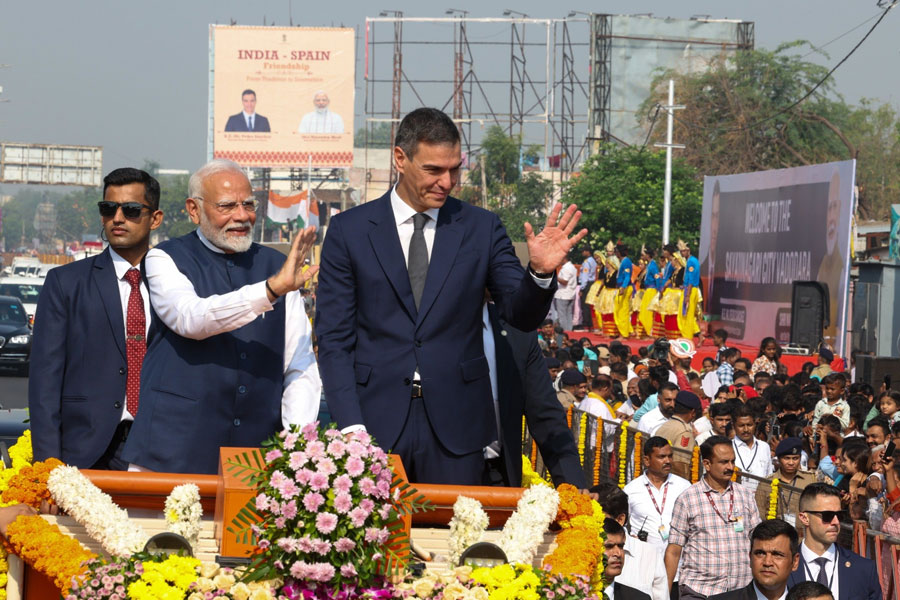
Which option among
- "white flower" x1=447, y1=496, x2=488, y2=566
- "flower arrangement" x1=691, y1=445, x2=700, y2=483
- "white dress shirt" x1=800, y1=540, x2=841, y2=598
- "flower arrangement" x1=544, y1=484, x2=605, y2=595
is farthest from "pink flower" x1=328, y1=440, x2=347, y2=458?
"flower arrangement" x1=691, y1=445, x2=700, y2=483

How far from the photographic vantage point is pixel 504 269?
4629 millimetres

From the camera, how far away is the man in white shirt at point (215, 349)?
473cm

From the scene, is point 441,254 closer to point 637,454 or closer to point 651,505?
point 651,505

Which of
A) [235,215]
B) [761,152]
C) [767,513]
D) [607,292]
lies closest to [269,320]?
[235,215]

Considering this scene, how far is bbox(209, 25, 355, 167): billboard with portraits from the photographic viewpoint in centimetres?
6231

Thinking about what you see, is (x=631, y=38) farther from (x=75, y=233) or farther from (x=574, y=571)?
(x=75, y=233)

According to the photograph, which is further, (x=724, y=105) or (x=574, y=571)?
(x=724, y=105)

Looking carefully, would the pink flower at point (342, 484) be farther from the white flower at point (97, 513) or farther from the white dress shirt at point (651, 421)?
the white dress shirt at point (651, 421)

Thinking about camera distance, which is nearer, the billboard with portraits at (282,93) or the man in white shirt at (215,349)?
the man in white shirt at (215,349)

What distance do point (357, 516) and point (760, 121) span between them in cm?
4247

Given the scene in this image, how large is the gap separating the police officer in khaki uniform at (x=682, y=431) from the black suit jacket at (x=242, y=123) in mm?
53472

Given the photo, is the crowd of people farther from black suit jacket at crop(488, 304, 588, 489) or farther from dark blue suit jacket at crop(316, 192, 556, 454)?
dark blue suit jacket at crop(316, 192, 556, 454)

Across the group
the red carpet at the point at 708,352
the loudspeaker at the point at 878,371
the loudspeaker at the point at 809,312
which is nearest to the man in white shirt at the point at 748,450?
the loudspeaker at the point at 878,371

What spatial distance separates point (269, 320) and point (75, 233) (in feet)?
580
